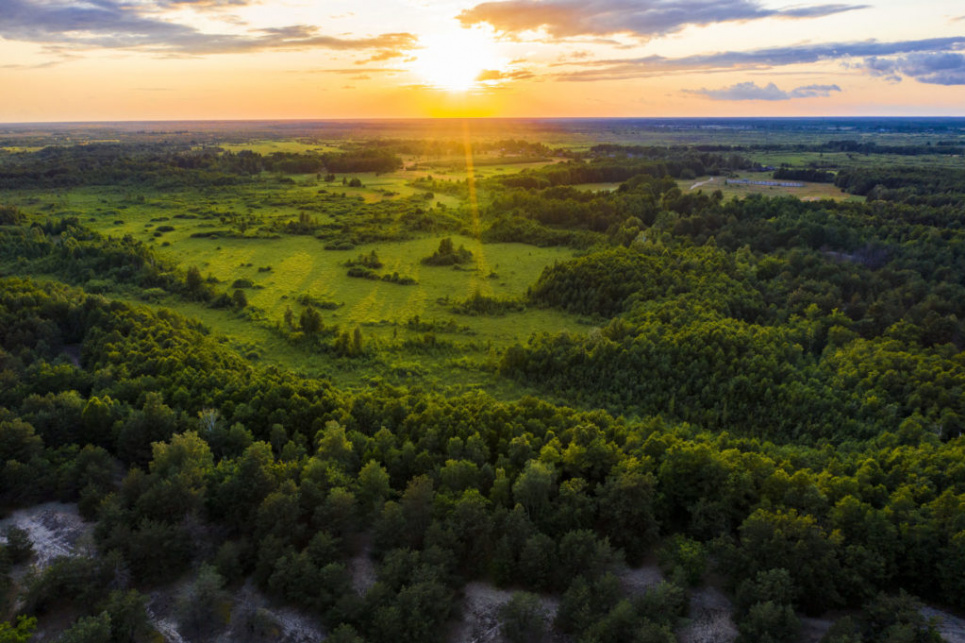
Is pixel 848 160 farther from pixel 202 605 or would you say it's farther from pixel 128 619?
pixel 128 619

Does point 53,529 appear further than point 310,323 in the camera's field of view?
No

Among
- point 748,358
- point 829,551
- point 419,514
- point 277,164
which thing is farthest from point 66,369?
point 277,164

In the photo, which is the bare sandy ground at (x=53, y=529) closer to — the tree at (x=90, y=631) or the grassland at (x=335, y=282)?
the tree at (x=90, y=631)

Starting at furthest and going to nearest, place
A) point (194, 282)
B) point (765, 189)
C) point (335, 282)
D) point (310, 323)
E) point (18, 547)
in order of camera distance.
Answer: point (765, 189)
point (335, 282)
point (194, 282)
point (310, 323)
point (18, 547)

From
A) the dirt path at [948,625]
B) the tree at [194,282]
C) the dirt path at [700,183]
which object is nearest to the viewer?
the dirt path at [948,625]

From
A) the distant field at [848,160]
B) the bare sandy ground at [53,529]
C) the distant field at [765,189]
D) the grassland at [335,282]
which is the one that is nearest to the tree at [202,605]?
the bare sandy ground at [53,529]

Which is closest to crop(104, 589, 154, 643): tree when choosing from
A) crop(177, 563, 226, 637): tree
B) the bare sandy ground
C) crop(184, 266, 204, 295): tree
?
crop(177, 563, 226, 637): tree

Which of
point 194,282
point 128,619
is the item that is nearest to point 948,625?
point 128,619

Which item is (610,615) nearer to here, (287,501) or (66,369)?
(287,501)
